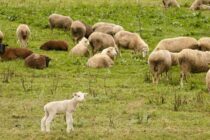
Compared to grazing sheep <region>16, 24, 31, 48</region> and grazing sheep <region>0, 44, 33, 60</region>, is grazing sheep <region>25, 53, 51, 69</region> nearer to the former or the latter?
grazing sheep <region>0, 44, 33, 60</region>

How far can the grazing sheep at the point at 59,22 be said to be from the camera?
2512cm

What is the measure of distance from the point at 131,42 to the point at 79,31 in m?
2.62

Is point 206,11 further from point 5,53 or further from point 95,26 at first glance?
point 5,53

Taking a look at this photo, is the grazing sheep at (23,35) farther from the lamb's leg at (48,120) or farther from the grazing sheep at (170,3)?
the lamb's leg at (48,120)

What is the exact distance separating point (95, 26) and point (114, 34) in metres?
1.32

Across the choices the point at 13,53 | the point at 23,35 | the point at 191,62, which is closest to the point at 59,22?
the point at 23,35

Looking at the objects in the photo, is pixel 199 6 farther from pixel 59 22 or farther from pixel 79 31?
pixel 79 31

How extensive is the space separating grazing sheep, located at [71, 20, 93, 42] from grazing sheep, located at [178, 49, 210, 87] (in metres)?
6.39

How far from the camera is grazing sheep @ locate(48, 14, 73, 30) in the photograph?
25.1 metres

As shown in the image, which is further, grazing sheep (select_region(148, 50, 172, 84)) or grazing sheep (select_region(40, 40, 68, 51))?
grazing sheep (select_region(40, 40, 68, 51))

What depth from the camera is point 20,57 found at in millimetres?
19766

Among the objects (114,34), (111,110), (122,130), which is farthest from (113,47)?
(122,130)

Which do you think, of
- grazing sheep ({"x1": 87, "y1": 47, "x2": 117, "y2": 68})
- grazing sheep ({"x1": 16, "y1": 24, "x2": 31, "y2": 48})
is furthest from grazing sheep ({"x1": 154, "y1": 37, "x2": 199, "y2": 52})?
grazing sheep ({"x1": 16, "y1": 24, "x2": 31, "y2": 48})

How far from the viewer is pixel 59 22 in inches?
989
